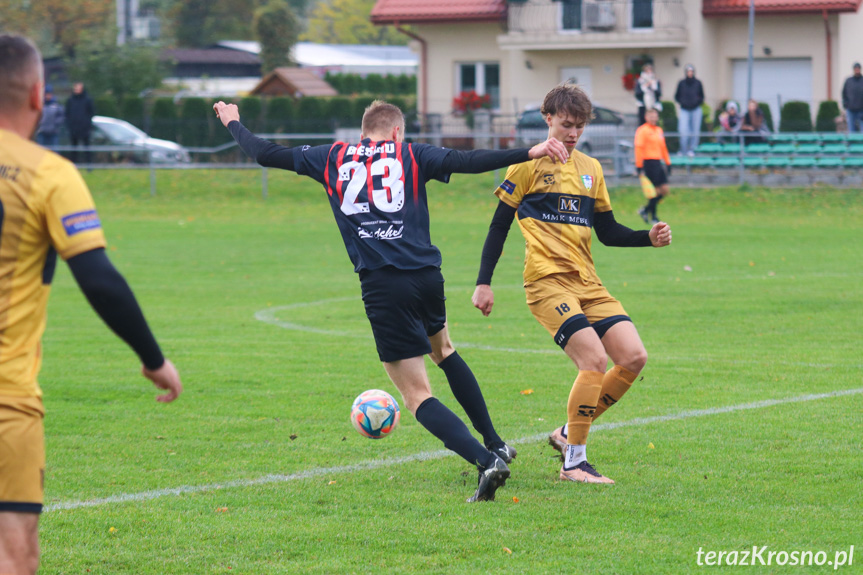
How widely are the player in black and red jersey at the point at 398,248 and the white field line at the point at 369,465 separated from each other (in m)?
0.76

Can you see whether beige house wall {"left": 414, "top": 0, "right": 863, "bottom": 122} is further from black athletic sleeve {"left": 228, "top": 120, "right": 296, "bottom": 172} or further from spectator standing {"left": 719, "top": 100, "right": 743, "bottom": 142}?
black athletic sleeve {"left": 228, "top": 120, "right": 296, "bottom": 172}

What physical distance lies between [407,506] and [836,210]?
19.4 metres

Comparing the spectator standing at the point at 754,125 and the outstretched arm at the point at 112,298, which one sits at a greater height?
the spectator standing at the point at 754,125

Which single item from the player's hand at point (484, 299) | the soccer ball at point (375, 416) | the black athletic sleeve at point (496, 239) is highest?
the black athletic sleeve at point (496, 239)

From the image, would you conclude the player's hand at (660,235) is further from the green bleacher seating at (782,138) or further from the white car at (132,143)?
the white car at (132,143)

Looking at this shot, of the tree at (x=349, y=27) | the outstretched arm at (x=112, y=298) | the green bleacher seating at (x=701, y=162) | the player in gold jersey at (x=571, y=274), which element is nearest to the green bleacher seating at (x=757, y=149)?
the green bleacher seating at (x=701, y=162)

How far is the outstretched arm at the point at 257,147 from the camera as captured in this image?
17.9ft

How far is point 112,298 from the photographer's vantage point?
302 centimetres

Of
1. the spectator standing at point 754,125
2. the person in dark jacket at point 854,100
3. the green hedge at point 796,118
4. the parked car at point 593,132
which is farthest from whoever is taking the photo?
the parked car at point 593,132

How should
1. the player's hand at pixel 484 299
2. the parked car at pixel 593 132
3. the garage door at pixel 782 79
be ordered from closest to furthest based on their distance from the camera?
the player's hand at pixel 484 299 → the parked car at pixel 593 132 → the garage door at pixel 782 79

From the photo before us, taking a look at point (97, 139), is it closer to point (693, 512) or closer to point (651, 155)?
point (651, 155)

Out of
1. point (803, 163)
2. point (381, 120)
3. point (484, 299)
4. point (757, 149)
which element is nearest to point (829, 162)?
point (803, 163)

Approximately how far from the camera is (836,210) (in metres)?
22.5

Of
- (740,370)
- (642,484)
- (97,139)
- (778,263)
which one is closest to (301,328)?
(740,370)
